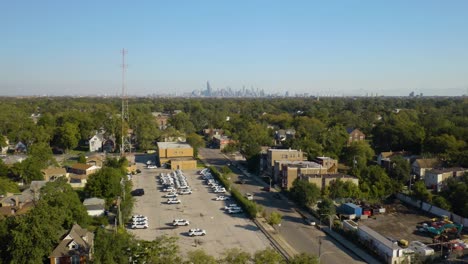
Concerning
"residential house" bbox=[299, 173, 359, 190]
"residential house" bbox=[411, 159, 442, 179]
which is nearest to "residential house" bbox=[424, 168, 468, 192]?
"residential house" bbox=[411, 159, 442, 179]

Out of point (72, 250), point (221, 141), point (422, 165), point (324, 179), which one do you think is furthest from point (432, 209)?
point (221, 141)

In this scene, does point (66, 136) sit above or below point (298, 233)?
above

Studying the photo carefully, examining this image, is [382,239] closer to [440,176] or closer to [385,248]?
[385,248]

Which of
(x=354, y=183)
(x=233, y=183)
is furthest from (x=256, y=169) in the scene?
(x=354, y=183)

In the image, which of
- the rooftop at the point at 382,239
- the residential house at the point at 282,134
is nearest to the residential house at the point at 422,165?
the rooftop at the point at 382,239

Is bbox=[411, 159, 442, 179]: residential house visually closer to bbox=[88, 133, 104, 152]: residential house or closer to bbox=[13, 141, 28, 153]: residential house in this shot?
bbox=[88, 133, 104, 152]: residential house

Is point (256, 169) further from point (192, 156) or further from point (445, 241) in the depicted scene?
point (445, 241)

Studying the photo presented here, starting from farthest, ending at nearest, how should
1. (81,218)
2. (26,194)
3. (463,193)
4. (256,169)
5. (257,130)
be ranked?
(257,130) → (256,169) → (26,194) → (463,193) → (81,218)
